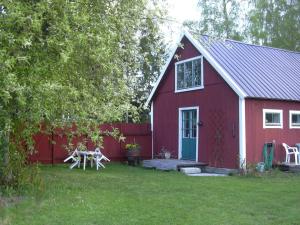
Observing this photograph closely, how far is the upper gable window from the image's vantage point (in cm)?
1552

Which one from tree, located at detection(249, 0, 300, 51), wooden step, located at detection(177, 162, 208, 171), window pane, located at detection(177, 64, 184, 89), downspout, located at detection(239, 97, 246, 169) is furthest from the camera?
tree, located at detection(249, 0, 300, 51)

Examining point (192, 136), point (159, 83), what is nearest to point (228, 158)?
point (192, 136)

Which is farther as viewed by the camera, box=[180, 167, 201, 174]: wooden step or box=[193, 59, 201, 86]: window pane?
box=[193, 59, 201, 86]: window pane

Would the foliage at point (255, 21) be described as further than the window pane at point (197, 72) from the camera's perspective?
Yes

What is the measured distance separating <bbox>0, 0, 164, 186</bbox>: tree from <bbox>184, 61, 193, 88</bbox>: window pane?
6.49 metres

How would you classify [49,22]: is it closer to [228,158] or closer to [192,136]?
[228,158]

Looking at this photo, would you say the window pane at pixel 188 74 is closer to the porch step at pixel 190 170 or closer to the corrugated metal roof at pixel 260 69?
the corrugated metal roof at pixel 260 69

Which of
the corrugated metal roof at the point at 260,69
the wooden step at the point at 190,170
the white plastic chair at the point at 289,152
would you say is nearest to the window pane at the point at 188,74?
the corrugated metal roof at the point at 260,69

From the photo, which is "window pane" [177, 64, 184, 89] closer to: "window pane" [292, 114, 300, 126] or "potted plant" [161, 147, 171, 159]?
"potted plant" [161, 147, 171, 159]

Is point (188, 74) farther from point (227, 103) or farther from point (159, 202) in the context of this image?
point (159, 202)

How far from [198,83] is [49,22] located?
977 centimetres

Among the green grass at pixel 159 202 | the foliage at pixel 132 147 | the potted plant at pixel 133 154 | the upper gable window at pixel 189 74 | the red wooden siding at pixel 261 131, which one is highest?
the upper gable window at pixel 189 74

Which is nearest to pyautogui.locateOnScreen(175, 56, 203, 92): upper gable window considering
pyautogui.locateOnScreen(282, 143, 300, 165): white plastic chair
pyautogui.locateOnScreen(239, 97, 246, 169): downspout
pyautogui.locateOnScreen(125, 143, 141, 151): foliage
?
pyautogui.locateOnScreen(239, 97, 246, 169): downspout

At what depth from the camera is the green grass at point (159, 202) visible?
6832mm
